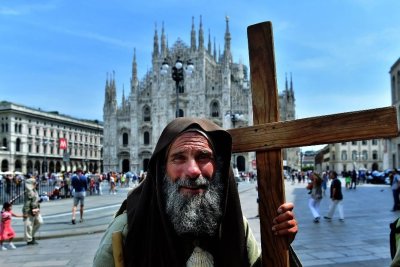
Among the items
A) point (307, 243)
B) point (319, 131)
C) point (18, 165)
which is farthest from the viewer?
point (18, 165)

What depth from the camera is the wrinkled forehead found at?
1.73 metres

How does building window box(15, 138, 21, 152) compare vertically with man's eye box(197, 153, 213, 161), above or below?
above

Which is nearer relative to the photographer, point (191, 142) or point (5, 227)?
point (191, 142)

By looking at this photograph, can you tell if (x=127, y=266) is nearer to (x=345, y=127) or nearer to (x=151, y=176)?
(x=151, y=176)

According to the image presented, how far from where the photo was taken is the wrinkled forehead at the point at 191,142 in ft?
5.68

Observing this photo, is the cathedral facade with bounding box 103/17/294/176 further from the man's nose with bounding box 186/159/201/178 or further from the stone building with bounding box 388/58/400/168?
the man's nose with bounding box 186/159/201/178

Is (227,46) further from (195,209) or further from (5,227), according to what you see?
(195,209)

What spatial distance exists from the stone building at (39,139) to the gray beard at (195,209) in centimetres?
5671

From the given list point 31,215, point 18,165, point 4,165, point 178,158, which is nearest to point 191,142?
point 178,158

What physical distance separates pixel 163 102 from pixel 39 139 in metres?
24.1

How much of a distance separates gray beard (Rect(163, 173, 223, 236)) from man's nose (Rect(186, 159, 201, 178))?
2 centimetres

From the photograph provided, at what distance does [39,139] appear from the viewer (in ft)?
209

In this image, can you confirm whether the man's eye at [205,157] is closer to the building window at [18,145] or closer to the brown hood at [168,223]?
the brown hood at [168,223]

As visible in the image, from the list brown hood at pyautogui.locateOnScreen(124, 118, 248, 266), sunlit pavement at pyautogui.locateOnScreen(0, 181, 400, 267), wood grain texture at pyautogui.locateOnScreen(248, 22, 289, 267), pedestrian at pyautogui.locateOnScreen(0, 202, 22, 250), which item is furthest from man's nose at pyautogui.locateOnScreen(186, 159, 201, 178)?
pedestrian at pyautogui.locateOnScreen(0, 202, 22, 250)
